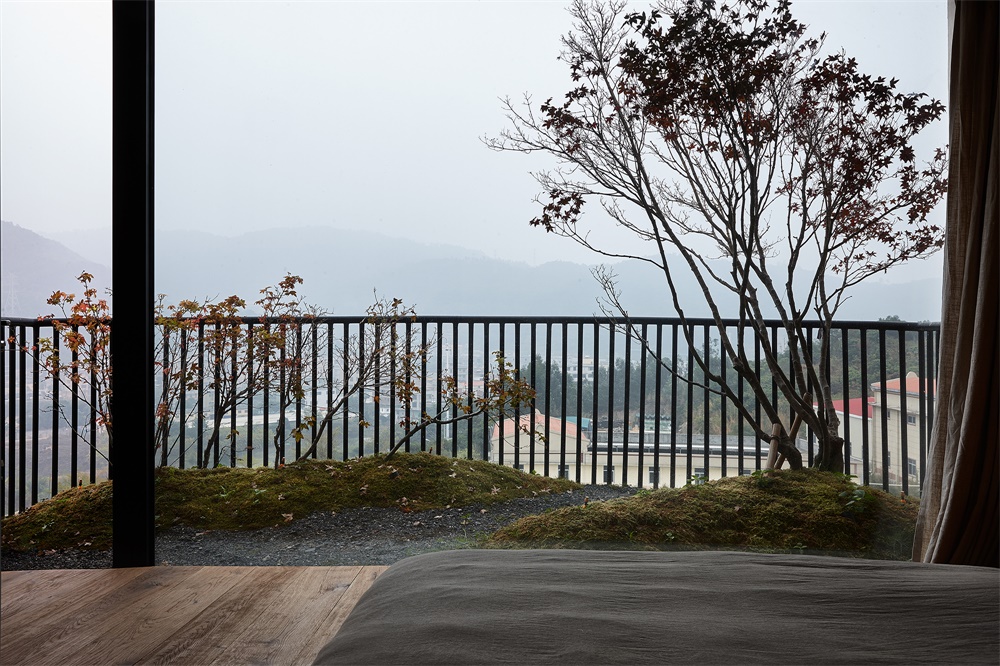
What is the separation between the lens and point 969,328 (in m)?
2.11

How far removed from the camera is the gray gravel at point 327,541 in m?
2.59

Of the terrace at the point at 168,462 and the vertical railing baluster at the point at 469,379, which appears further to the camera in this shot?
the vertical railing baluster at the point at 469,379

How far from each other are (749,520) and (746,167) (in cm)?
151

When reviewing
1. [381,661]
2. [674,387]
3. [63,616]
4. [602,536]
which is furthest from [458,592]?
[674,387]

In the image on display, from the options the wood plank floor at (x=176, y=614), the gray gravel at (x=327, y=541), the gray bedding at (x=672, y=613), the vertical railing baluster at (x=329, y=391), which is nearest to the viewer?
the gray bedding at (x=672, y=613)

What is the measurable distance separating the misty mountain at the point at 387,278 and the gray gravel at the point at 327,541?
90 cm

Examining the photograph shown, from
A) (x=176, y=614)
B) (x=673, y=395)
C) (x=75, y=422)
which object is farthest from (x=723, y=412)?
(x=75, y=422)

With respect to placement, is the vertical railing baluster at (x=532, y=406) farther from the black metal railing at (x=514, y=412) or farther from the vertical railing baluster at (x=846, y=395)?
the vertical railing baluster at (x=846, y=395)

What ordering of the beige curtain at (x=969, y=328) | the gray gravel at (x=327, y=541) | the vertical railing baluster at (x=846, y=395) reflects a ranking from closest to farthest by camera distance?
the beige curtain at (x=969, y=328) → the gray gravel at (x=327, y=541) → the vertical railing baluster at (x=846, y=395)

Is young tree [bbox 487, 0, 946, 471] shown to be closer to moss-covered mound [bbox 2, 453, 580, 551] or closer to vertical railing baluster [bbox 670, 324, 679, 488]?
vertical railing baluster [bbox 670, 324, 679, 488]

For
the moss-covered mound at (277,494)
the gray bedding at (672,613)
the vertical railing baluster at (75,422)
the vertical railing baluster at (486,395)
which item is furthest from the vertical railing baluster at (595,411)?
the vertical railing baluster at (75,422)

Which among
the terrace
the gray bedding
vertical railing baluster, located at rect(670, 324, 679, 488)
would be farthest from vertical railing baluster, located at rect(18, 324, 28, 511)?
vertical railing baluster, located at rect(670, 324, 679, 488)

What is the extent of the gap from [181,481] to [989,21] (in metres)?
3.55

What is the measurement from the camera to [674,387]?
2887 millimetres
